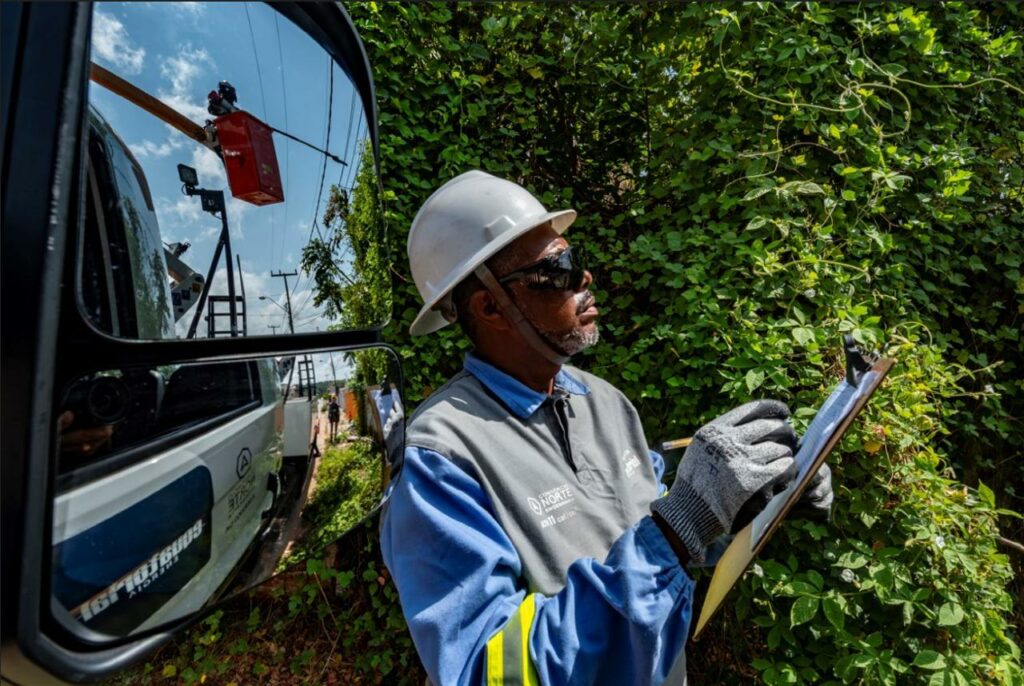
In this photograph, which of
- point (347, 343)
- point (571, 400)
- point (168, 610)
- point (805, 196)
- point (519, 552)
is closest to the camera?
point (168, 610)

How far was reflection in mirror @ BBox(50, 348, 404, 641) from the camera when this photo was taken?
59 centimetres

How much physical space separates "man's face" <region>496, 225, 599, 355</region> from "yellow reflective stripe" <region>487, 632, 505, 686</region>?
0.87 meters

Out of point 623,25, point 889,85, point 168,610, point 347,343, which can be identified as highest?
point 623,25

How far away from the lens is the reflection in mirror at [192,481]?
587mm

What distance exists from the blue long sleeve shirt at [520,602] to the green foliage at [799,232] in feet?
3.96

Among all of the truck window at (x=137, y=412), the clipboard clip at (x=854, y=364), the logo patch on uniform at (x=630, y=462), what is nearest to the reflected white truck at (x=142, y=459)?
the truck window at (x=137, y=412)

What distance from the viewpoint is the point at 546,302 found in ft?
5.65

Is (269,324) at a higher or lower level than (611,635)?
higher

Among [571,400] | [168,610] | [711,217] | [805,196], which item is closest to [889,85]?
[805,196]

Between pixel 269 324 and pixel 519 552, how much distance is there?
Answer: 0.80 meters

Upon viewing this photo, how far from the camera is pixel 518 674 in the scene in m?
1.08

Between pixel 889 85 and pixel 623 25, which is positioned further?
pixel 623 25

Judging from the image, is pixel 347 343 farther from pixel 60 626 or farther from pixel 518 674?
pixel 518 674

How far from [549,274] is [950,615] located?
179 centimetres
